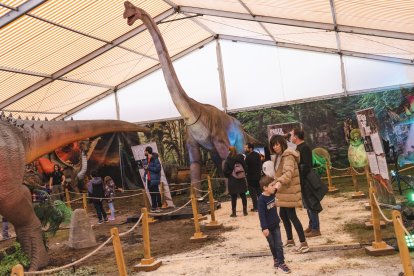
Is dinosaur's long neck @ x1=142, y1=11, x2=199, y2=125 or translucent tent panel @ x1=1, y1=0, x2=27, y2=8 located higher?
translucent tent panel @ x1=1, y1=0, x2=27, y2=8

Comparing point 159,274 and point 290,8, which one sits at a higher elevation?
point 290,8

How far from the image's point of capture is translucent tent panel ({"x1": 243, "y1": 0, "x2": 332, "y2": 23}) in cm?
970

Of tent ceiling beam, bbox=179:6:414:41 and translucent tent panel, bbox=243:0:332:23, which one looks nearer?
translucent tent panel, bbox=243:0:332:23

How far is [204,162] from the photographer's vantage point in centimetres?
1545

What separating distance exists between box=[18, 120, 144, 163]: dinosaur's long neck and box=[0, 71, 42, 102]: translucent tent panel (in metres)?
6.19

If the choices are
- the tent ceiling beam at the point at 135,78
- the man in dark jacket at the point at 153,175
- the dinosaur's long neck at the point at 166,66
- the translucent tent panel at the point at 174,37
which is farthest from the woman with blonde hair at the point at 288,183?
the tent ceiling beam at the point at 135,78

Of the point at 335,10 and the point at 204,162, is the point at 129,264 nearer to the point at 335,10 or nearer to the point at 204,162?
the point at 335,10

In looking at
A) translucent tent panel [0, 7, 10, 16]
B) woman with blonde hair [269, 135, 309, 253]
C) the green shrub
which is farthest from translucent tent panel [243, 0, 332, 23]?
the green shrub

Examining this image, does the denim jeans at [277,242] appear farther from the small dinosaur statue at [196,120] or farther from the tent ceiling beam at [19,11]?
the tent ceiling beam at [19,11]

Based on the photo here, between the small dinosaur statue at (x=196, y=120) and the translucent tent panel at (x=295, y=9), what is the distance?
311 centimetres


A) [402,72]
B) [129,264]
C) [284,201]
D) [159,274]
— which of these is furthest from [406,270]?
[402,72]

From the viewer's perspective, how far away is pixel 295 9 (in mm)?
10328

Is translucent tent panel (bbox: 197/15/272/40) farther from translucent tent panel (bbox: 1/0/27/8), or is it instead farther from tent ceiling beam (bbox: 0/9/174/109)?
translucent tent panel (bbox: 1/0/27/8)

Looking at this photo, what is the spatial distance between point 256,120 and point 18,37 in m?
8.44
